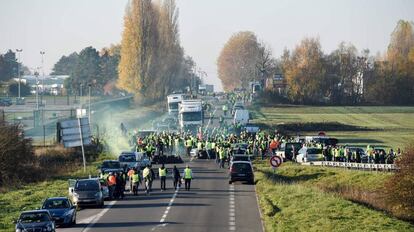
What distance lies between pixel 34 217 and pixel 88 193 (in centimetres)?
882

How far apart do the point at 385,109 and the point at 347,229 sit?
112m

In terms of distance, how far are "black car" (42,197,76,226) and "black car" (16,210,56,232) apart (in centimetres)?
191

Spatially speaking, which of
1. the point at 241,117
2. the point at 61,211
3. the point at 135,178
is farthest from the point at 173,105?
the point at 61,211

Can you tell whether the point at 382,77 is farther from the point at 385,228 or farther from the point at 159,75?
the point at 385,228

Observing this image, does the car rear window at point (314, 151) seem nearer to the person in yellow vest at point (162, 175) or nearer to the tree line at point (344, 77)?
the person in yellow vest at point (162, 175)

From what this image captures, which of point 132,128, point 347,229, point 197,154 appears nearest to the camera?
point 347,229

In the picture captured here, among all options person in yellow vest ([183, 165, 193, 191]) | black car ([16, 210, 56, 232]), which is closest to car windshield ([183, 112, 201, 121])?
person in yellow vest ([183, 165, 193, 191])

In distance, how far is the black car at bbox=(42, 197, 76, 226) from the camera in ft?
106

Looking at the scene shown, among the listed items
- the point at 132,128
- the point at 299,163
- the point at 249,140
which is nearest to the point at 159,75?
the point at 132,128

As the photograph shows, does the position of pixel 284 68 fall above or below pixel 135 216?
above

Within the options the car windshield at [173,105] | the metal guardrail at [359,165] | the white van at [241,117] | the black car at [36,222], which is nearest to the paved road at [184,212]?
the black car at [36,222]

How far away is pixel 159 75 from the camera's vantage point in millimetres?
129250

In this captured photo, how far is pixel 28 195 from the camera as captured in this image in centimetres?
4459

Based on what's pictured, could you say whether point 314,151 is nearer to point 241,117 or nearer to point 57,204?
point 57,204
